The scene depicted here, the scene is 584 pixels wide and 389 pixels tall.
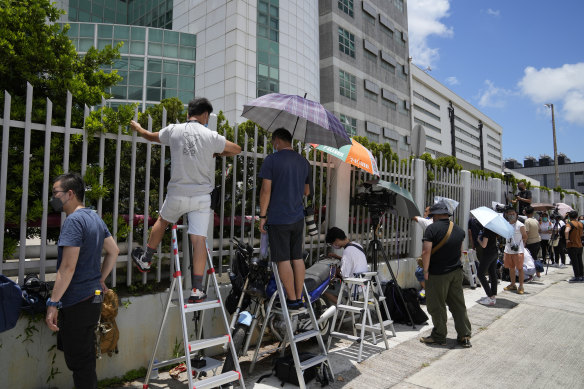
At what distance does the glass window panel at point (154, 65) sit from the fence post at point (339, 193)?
25.7 meters

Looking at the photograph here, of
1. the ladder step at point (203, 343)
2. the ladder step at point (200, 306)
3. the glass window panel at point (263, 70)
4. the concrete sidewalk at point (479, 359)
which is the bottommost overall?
the concrete sidewalk at point (479, 359)

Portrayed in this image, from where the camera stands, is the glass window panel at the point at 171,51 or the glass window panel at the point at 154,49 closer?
the glass window panel at the point at 154,49

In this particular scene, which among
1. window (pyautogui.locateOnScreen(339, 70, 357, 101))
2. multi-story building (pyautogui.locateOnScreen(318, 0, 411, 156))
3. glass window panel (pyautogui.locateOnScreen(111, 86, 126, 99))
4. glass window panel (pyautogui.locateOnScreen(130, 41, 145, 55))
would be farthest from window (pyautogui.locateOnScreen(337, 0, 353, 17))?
glass window panel (pyautogui.locateOnScreen(111, 86, 126, 99))

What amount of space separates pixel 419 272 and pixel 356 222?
151 cm

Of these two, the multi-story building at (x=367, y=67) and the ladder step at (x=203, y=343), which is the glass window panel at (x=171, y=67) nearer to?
the multi-story building at (x=367, y=67)

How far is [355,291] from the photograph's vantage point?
521 cm

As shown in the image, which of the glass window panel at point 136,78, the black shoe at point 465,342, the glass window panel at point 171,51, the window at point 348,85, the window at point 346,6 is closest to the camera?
the black shoe at point 465,342

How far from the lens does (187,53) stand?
96.5 ft

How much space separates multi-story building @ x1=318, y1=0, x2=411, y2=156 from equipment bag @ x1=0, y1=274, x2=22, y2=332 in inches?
1299

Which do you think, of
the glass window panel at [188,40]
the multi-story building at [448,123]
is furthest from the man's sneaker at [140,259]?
the multi-story building at [448,123]

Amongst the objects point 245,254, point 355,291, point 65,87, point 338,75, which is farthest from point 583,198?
point 65,87

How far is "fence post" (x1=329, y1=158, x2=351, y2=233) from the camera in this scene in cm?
612

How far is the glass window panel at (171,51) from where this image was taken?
28641mm

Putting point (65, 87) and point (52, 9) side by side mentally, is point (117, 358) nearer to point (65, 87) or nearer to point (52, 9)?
point (65, 87)
